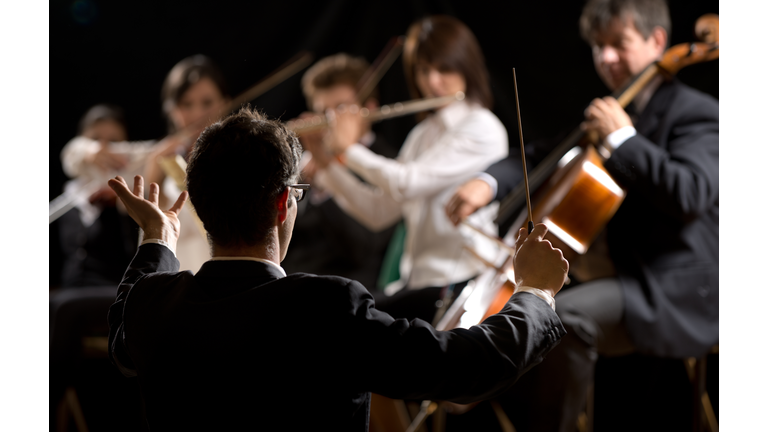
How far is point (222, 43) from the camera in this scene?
2.50 metres

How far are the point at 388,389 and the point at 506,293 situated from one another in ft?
2.06

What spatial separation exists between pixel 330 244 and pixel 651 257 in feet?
3.30

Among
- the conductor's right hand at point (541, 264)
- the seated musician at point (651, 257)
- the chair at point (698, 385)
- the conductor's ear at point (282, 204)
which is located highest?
the conductor's ear at point (282, 204)

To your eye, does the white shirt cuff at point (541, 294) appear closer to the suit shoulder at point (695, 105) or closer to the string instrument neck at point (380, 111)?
Result: the suit shoulder at point (695, 105)

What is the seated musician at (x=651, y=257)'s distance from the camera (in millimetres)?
1341

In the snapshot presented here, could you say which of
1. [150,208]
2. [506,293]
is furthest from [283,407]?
[506,293]

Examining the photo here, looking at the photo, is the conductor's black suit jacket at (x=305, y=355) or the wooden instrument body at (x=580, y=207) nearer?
the conductor's black suit jacket at (x=305, y=355)

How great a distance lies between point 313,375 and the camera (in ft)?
2.22

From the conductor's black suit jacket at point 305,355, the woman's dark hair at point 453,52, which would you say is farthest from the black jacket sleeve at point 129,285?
the woman's dark hair at point 453,52

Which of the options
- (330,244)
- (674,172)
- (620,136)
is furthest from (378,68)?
(674,172)

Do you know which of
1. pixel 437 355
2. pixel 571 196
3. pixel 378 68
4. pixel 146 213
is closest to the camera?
pixel 437 355

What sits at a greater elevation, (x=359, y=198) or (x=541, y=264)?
(x=541, y=264)

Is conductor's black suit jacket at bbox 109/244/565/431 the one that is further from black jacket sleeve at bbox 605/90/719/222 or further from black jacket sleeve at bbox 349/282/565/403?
black jacket sleeve at bbox 605/90/719/222

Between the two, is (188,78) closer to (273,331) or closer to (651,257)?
(651,257)
